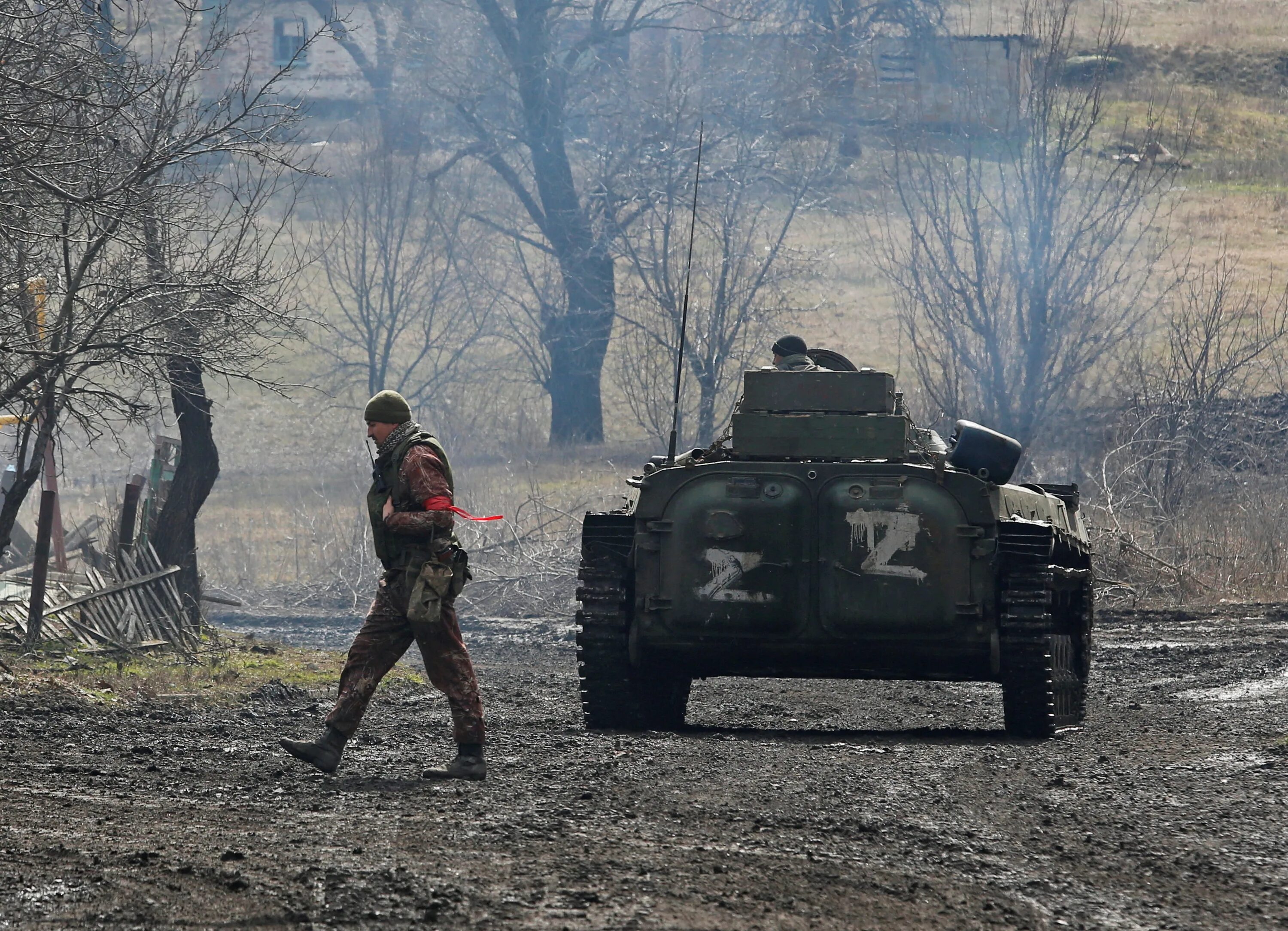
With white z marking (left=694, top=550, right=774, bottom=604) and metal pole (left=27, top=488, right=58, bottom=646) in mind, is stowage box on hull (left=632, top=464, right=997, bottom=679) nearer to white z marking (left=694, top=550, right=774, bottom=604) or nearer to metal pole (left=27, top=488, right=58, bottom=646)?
white z marking (left=694, top=550, right=774, bottom=604)

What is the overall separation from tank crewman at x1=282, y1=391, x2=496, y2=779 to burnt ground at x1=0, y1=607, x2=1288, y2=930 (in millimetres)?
211

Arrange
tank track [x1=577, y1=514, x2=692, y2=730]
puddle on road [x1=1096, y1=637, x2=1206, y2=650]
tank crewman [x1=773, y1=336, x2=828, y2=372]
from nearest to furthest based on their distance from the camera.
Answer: tank track [x1=577, y1=514, x2=692, y2=730] → tank crewman [x1=773, y1=336, x2=828, y2=372] → puddle on road [x1=1096, y1=637, x2=1206, y2=650]

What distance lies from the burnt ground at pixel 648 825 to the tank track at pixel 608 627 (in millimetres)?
320

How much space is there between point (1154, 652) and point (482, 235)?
31514 millimetres

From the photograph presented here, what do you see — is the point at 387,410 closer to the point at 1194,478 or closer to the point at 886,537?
the point at 886,537

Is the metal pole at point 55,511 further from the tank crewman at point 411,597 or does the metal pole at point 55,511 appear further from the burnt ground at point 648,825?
the tank crewman at point 411,597

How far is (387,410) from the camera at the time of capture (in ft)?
28.6

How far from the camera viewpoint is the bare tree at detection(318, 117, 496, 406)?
42.7m

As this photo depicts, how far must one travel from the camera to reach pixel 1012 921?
5566mm

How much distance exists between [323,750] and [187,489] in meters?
10.2

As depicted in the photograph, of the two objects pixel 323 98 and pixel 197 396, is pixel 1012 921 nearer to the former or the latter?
pixel 197 396

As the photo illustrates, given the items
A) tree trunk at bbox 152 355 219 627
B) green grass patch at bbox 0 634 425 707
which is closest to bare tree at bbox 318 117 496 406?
tree trunk at bbox 152 355 219 627

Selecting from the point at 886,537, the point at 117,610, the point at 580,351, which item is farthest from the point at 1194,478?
the point at 580,351

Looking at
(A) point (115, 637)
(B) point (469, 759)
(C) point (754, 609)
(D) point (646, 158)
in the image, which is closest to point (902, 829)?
(B) point (469, 759)
